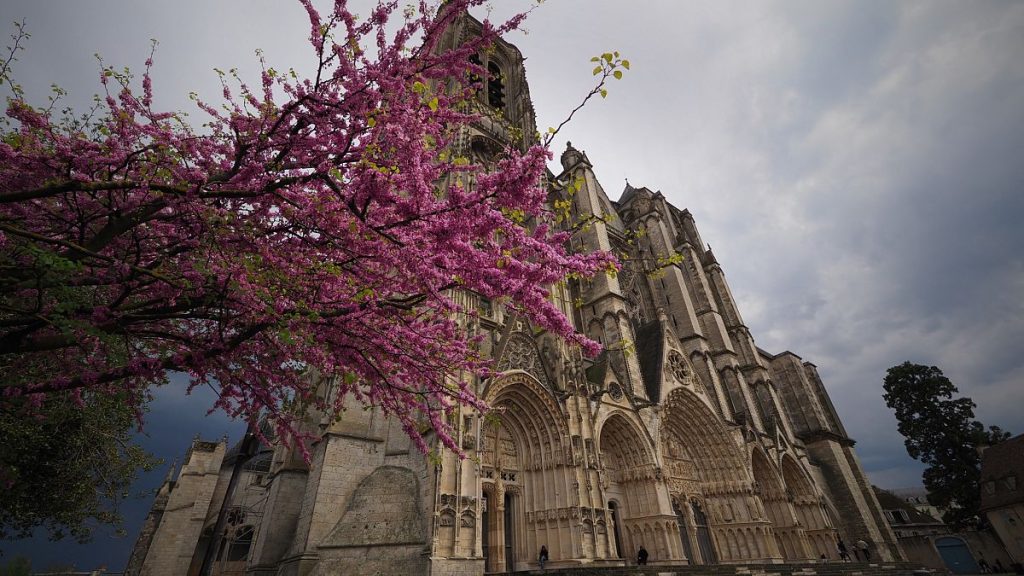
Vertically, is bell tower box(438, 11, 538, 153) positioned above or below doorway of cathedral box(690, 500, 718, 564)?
above

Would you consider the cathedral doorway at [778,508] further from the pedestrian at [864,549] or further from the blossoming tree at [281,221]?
the blossoming tree at [281,221]

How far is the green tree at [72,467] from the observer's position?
9.80 m

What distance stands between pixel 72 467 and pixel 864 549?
29.9 metres

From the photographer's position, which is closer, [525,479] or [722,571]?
[722,571]

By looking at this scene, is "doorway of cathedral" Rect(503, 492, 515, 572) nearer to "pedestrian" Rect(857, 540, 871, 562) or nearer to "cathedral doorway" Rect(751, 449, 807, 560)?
"cathedral doorway" Rect(751, 449, 807, 560)

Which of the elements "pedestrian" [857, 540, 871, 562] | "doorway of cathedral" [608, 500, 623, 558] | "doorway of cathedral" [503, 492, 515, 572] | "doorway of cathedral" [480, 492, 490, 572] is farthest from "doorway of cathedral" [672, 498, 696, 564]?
"pedestrian" [857, 540, 871, 562]

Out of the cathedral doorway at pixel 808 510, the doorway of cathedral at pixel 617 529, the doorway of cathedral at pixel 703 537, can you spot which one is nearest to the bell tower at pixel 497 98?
the doorway of cathedral at pixel 617 529

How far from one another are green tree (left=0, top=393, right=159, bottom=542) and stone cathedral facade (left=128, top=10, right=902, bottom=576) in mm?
3790

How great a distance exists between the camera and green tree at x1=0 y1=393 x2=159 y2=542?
980 centimetres

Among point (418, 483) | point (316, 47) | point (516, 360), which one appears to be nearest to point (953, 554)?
point (516, 360)

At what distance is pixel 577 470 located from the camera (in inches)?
507

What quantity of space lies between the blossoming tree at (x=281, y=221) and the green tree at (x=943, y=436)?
3314 centimetres

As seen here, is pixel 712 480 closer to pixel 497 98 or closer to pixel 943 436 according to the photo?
pixel 943 436

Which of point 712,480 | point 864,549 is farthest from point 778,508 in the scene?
point 864,549
